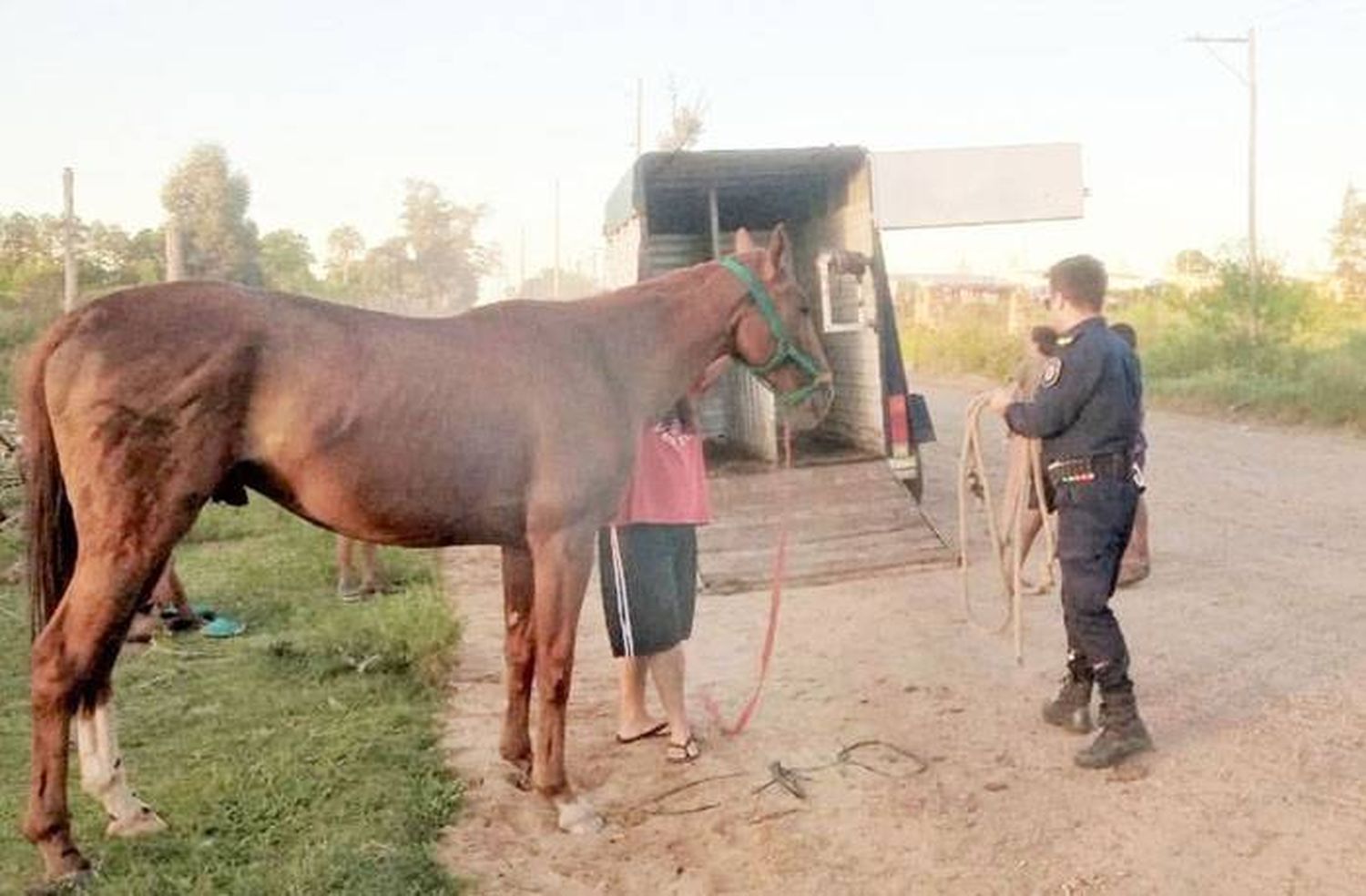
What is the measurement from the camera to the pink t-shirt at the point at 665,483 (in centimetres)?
455

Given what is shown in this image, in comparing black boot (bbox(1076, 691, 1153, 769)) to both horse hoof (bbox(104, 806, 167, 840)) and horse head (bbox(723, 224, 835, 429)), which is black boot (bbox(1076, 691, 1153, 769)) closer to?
horse head (bbox(723, 224, 835, 429))

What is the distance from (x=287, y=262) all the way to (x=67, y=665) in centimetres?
4295

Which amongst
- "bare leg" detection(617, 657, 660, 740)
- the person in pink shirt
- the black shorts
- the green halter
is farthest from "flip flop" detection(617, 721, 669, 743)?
the green halter

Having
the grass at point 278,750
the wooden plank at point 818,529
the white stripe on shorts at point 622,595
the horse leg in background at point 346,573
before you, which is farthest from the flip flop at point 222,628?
the white stripe on shorts at point 622,595

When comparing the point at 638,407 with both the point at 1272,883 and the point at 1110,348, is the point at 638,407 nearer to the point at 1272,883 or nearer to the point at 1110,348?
the point at 1110,348

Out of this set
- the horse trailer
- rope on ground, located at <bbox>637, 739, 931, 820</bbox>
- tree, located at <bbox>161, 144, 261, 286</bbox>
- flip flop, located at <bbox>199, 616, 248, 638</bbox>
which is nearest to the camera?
rope on ground, located at <bbox>637, 739, 931, 820</bbox>

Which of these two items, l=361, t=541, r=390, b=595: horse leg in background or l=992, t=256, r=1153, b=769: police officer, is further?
l=361, t=541, r=390, b=595: horse leg in background

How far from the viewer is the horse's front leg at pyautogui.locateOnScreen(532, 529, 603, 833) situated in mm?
3967

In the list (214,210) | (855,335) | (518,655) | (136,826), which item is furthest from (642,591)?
Answer: (214,210)

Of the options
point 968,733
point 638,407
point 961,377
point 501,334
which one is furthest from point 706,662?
point 961,377

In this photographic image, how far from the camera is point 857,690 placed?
535 centimetres

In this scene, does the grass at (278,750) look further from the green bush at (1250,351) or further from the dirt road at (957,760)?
the green bush at (1250,351)

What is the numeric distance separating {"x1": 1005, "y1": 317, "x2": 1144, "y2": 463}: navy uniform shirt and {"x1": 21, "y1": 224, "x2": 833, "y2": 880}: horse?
1027 mm

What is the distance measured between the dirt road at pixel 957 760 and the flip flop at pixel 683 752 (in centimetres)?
4
